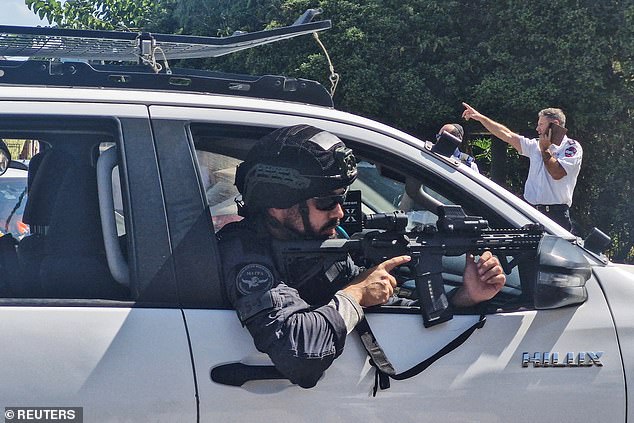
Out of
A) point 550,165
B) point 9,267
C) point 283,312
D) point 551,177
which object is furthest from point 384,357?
point 551,177

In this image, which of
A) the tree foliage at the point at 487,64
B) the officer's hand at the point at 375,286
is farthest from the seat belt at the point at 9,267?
the tree foliage at the point at 487,64

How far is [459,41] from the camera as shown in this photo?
11.2 m

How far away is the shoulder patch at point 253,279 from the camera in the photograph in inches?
86.1

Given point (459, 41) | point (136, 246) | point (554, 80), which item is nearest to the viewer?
point (136, 246)

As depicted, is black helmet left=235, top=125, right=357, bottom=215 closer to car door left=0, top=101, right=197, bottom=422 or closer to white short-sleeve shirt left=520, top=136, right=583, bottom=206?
car door left=0, top=101, right=197, bottom=422

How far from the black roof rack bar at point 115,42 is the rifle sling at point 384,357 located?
49.3 inches

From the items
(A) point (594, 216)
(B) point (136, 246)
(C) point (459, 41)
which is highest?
(B) point (136, 246)

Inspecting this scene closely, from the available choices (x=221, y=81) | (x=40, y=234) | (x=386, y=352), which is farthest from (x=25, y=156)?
(x=386, y=352)

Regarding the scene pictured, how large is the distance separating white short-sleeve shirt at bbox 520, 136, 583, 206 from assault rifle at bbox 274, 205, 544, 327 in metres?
4.62

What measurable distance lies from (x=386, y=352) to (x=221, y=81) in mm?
1036

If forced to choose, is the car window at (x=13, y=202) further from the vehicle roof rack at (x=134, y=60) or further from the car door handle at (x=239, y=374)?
the car door handle at (x=239, y=374)

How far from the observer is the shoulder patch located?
2.19 metres

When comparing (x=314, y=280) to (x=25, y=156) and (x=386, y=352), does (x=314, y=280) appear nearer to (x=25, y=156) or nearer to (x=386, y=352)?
(x=386, y=352)

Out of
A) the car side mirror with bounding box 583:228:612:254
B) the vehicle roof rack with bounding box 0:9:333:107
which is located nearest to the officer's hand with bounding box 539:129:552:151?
the vehicle roof rack with bounding box 0:9:333:107
